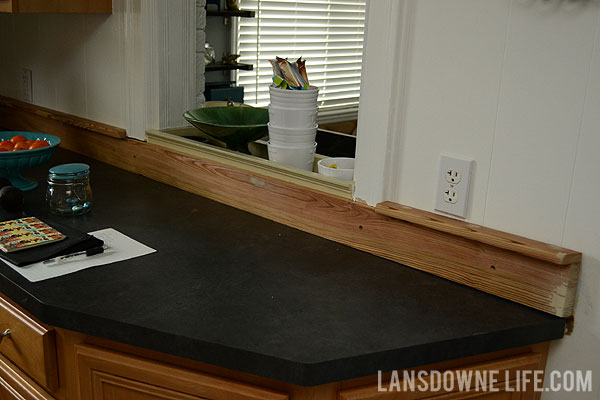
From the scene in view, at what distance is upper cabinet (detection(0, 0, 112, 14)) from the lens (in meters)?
1.77

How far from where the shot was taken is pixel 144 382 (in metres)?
1.08

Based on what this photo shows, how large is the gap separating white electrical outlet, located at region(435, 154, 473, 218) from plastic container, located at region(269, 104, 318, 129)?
42cm

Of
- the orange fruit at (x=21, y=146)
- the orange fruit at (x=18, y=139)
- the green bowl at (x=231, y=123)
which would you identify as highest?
the green bowl at (x=231, y=123)

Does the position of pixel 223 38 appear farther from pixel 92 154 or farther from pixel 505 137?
pixel 505 137

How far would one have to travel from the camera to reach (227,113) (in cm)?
190

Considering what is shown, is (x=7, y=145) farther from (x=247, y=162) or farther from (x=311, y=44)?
(x=311, y=44)

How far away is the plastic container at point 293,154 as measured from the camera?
61.8 inches

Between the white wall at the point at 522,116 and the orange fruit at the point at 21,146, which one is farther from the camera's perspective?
the orange fruit at the point at 21,146

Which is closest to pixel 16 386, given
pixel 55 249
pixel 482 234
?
pixel 55 249

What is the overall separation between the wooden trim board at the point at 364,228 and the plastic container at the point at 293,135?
0.34 feet

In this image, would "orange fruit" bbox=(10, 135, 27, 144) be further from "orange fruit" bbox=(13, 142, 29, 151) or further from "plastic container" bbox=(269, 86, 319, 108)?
"plastic container" bbox=(269, 86, 319, 108)

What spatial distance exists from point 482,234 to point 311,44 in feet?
10.9

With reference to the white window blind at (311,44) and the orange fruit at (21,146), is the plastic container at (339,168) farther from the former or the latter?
the white window blind at (311,44)

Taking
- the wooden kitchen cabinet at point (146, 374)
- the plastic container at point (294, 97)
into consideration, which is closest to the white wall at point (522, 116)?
Answer: the wooden kitchen cabinet at point (146, 374)
